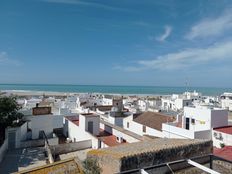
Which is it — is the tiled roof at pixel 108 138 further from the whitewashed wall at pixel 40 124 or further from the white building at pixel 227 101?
the white building at pixel 227 101

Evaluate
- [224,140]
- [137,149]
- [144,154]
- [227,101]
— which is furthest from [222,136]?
→ [227,101]

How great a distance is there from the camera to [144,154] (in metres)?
5.25

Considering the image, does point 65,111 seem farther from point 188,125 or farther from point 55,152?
point 188,125

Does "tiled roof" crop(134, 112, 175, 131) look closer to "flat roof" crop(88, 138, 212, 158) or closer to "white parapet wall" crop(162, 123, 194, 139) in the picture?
"white parapet wall" crop(162, 123, 194, 139)

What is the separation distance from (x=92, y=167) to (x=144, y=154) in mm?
1371

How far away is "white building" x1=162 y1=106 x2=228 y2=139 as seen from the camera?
24188mm

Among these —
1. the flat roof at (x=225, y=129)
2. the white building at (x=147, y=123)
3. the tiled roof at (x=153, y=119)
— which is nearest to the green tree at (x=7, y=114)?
the white building at (x=147, y=123)

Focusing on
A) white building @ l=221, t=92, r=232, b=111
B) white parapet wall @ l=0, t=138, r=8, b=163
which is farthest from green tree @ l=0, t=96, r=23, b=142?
white building @ l=221, t=92, r=232, b=111

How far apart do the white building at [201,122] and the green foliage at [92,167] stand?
19.9 meters

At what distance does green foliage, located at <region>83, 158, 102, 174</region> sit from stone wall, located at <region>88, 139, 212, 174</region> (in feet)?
0.40

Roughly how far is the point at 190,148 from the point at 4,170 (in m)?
16.7

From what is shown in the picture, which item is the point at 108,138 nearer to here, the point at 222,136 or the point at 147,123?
the point at 147,123

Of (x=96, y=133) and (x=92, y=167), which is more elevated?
(x=92, y=167)

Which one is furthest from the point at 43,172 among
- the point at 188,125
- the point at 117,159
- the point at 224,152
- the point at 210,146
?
the point at 188,125
